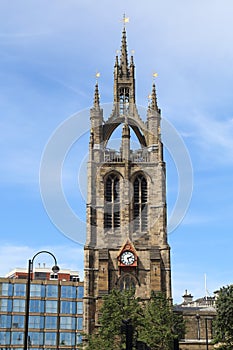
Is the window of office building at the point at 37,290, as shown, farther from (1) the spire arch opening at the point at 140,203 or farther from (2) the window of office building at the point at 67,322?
(1) the spire arch opening at the point at 140,203

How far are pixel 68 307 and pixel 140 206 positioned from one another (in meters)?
42.3

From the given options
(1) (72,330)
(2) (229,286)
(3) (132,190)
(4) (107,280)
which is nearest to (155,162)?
(3) (132,190)

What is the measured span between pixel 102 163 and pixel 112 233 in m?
11.9

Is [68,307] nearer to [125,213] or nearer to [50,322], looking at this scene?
[50,322]

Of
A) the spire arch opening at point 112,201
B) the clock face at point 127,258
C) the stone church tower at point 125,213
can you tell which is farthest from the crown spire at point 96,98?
the clock face at point 127,258

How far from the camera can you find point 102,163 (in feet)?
289

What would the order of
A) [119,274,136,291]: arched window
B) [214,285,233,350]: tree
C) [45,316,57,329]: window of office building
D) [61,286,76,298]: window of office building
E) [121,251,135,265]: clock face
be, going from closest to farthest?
[214,285,233,350]: tree
[119,274,136,291]: arched window
[121,251,135,265]: clock face
[45,316,57,329]: window of office building
[61,286,76,298]: window of office building

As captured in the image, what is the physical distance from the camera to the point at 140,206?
85.3 meters

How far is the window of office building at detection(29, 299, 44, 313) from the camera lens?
375ft

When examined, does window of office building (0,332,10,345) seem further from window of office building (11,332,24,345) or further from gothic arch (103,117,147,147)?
gothic arch (103,117,147,147)

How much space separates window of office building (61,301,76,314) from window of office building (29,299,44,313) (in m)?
4.63

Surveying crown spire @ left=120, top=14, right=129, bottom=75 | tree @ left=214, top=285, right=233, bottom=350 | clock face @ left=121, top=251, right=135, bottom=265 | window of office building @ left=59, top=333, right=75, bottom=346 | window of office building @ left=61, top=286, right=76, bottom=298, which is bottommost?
window of office building @ left=59, top=333, right=75, bottom=346

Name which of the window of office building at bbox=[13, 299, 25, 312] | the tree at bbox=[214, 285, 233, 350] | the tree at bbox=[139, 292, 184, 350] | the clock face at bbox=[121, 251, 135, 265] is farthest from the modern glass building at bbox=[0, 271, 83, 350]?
the tree at bbox=[214, 285, 233, 350]

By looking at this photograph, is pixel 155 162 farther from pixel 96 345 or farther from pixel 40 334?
pixel 40 334
